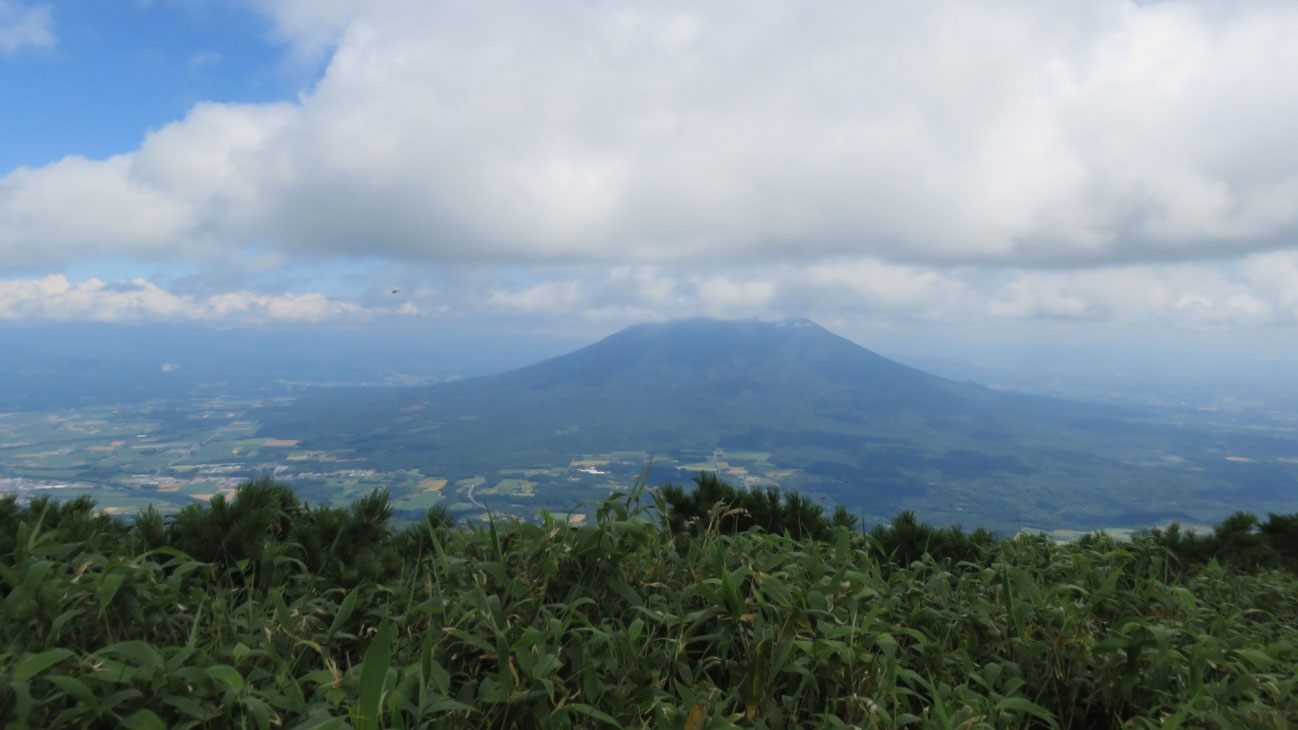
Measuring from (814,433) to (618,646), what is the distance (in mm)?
146264

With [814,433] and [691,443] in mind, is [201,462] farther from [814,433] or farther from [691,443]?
[814,433]

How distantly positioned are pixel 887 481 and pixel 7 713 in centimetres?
10707

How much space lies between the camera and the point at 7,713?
139cm

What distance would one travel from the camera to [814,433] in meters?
142

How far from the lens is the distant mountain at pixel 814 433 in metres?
90.7

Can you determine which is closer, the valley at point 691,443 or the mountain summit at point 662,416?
the valley at point 691,443

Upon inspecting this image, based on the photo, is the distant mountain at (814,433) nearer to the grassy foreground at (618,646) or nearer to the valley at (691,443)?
the valley at (691,443)

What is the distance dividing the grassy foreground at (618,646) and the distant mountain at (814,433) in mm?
71742

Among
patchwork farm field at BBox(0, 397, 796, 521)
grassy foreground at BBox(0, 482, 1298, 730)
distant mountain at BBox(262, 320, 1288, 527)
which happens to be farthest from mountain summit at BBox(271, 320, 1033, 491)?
grassy foreground at BBox(0, 482, 1298, 730)

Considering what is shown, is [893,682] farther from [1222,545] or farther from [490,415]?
[490,415]

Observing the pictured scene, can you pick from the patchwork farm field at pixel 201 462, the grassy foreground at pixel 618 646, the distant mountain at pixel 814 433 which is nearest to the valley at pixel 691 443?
the patchwork farm field at pixel 201 462

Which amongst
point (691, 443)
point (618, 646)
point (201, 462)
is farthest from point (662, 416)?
point (618, 646)

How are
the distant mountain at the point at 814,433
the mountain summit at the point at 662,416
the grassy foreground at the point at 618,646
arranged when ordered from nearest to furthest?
the grassy foreground at the point at 618,646 → the distant mountain at the point at 814,433 → the mountain summit at the point at 662,416

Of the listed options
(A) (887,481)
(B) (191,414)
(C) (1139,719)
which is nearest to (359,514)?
(C) (1139,719)
